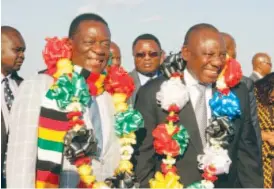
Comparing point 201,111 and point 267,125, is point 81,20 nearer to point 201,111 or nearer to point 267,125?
point 201,111

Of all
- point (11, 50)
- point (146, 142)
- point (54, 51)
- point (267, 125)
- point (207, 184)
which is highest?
point (11, 50)

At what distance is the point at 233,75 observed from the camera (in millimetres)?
5402

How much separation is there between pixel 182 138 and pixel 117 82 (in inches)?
28.2

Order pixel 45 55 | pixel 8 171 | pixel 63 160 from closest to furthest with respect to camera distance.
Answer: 1. pixel 8 171
2. pixel 63 160
3. pixel 45 55

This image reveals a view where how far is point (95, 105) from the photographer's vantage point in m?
4.67

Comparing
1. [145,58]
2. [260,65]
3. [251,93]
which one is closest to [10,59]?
[251,93]

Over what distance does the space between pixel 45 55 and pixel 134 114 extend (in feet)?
2.82

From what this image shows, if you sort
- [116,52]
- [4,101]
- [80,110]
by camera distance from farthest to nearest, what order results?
1. [116,52]
2. [4,101]
3. [80,110]

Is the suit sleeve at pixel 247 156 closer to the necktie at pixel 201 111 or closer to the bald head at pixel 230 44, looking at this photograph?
the necktie at pixel 201 111

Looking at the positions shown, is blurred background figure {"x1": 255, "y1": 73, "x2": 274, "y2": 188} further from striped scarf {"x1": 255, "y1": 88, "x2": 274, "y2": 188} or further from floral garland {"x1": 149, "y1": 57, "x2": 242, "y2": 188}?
floral garland {"x1": 149, "y1": 57, "x2": 242, "y2": 188}

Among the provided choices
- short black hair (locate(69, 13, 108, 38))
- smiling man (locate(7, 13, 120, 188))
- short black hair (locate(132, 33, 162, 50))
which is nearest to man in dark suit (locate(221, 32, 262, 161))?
smiling man (locate(7, 13, 120, 188))

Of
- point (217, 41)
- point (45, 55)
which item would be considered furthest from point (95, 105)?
point (217, 41)

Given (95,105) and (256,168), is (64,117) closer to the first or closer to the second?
(95,105)

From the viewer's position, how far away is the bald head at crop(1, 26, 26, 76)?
6.44 metres
